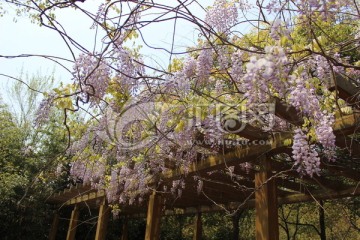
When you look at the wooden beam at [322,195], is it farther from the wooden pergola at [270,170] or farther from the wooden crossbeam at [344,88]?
the wooden crossbeam at [344,88]

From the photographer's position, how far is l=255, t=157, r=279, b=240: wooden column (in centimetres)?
306

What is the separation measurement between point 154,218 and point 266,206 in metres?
2.29

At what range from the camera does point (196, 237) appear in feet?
23.9

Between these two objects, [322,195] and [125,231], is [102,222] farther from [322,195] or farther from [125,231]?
[322,195]

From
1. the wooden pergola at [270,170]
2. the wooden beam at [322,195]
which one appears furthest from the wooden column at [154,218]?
the wooden beam at [322,195]

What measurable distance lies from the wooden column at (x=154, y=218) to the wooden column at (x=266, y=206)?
210 centimetres

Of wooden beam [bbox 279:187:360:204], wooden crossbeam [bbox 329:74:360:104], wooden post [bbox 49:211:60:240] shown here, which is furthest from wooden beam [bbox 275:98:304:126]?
wooden post [bbox 49:211:60:240]

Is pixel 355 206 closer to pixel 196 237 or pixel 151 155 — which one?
pixel 196 237

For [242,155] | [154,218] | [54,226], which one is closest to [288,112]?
[242,155]

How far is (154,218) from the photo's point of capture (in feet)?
16.5

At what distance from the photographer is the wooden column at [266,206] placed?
306cm

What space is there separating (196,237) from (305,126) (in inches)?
216

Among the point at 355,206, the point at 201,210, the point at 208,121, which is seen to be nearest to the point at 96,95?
the point at 208,121

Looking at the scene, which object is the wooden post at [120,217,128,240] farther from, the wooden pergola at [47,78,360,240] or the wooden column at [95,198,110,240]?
the wooden pergola at [47,78,360,240]
